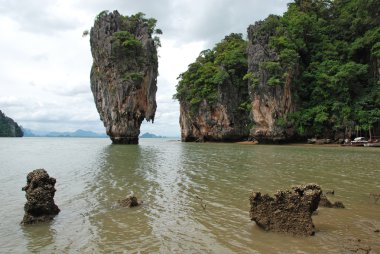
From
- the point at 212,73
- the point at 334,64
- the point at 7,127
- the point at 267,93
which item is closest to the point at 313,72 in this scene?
the point at 334,64

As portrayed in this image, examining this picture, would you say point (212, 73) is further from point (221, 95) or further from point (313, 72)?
point (313, 72)

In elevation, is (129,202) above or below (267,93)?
below

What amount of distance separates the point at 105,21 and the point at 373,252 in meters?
49.6

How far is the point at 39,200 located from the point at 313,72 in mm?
40617

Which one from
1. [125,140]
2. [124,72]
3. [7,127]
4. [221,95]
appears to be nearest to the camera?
[124,72]

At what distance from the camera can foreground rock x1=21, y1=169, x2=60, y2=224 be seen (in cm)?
716

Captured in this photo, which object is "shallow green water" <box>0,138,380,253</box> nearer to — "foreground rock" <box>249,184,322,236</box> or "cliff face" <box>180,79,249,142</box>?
"foreground rock" <box>249,184,322,236</box>

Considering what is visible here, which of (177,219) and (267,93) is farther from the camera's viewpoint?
(267,93)

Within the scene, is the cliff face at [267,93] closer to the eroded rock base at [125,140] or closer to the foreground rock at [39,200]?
the eroded rock base at [125,140]

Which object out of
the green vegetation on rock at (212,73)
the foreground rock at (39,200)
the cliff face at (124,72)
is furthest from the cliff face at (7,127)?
the foreground rock at (39,200)

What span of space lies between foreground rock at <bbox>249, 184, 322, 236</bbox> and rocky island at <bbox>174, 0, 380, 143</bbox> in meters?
33.9

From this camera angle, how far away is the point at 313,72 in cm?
4144

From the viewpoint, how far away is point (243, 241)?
5.67 m

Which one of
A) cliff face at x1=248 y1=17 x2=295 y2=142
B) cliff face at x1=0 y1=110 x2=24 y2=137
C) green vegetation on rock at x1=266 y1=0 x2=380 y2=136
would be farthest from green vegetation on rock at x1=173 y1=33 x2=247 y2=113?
cliff face at x1=0 y1=110 x2=24 y2=137
